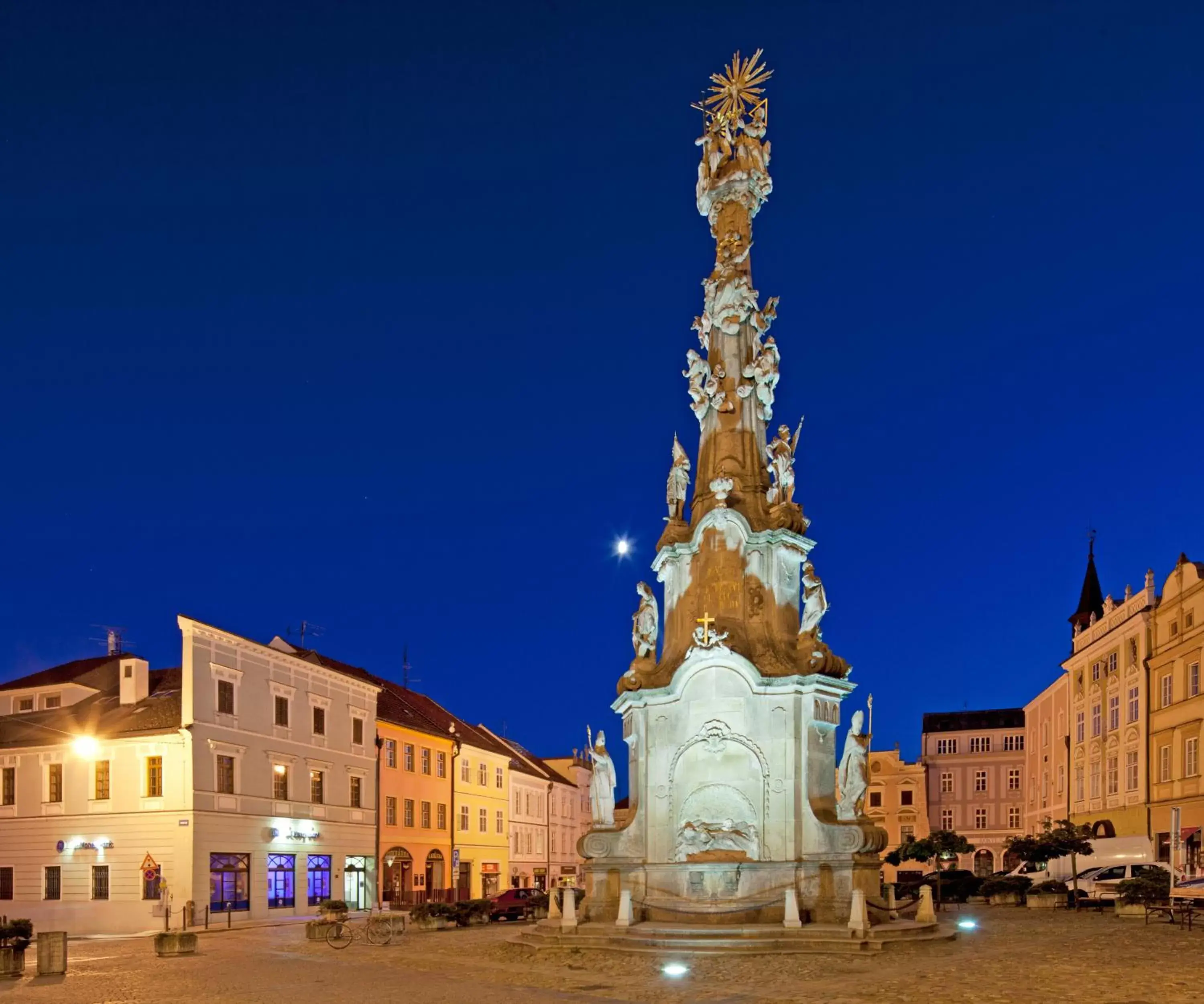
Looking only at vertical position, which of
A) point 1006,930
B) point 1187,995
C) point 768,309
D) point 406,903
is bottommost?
point 406,903

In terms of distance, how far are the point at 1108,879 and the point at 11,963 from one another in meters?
32.6

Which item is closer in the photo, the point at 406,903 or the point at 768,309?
the point at 768,309

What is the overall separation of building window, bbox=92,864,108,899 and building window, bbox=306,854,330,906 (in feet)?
24.7

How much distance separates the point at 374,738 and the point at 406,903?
6967mm

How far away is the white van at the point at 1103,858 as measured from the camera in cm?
4638

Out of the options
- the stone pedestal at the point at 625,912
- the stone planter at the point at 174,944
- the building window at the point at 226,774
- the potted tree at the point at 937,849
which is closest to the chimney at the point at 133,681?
the building window at the point at 226,774

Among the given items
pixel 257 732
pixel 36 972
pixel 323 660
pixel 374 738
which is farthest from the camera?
pixel 323 660

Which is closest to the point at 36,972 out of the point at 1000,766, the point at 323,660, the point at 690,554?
the point at 690,554

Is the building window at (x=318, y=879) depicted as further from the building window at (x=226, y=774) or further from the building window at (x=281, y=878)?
the building window at (x=226, y=774)

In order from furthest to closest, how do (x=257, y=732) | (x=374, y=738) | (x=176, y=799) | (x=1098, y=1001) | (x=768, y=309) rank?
(x=374, y=738), (x=257, y=732), (x=176, y=799), (x=768, y=309), (x=1098, y=1001)

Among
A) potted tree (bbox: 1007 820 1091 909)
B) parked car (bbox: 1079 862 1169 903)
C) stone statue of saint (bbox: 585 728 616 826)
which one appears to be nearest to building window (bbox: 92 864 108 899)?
stone statue of saint (bbox: 585 728 616 826)

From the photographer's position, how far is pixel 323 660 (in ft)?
191

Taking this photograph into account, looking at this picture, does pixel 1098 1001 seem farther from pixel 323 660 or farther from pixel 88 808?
pixel 323 660

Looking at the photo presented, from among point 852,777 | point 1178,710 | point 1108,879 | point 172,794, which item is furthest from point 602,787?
point 1178,710
